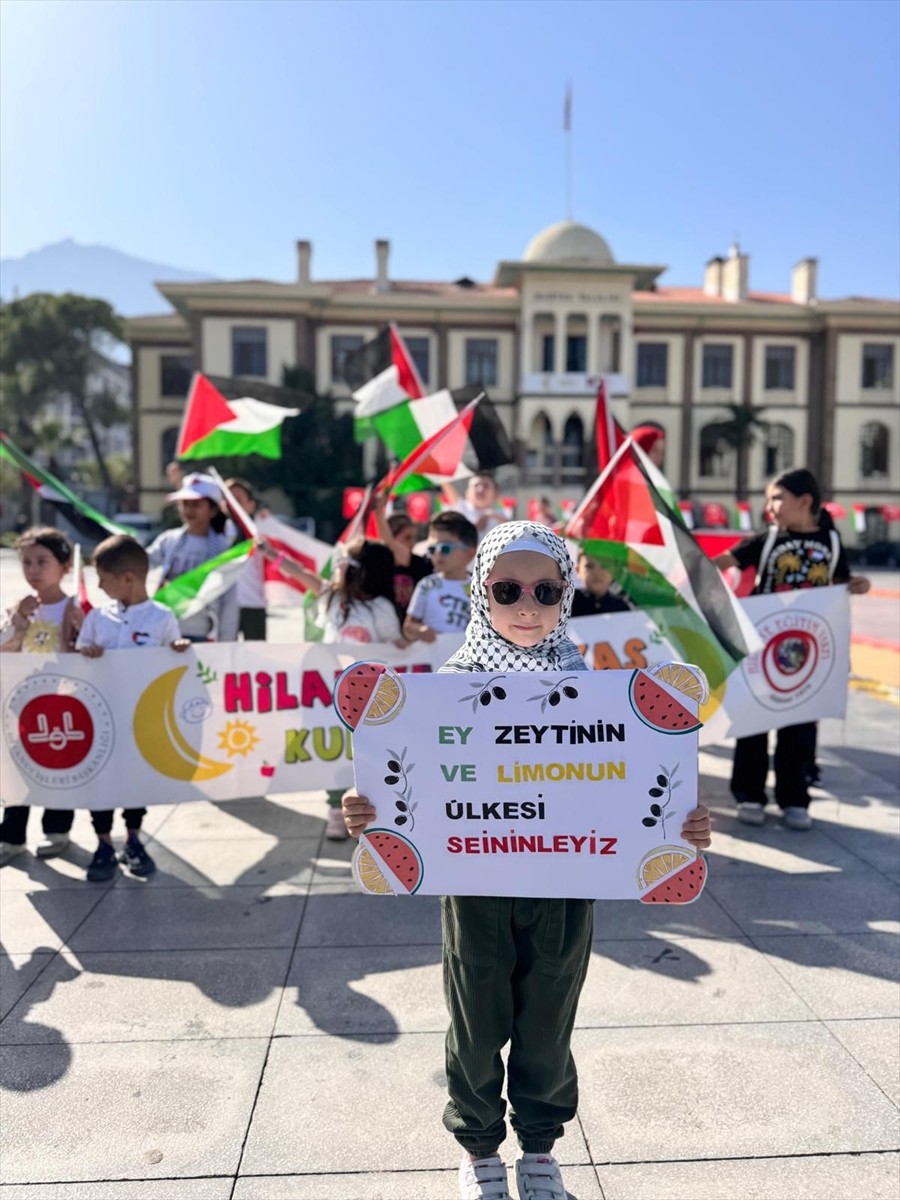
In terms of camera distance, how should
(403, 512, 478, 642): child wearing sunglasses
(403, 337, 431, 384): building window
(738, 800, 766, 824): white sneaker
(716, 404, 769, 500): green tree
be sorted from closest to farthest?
(403, 512, 478, 642): child wearing sunglasses < (738, 800, 766, 824): white sneaker < (403, 337, 431, 384): building window < (716, 404, 769, 500): green tree

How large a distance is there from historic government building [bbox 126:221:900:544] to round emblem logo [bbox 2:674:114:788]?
35.3 m

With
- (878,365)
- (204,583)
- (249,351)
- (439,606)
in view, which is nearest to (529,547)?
(439,606)

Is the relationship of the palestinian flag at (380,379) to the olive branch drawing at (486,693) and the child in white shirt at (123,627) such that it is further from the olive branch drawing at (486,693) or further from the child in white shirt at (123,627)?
the olive branch drawing at (486,693)

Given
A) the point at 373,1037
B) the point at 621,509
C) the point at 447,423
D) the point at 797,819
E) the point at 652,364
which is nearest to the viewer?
the point at 373,1037

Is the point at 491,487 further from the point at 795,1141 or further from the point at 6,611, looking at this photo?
the point at 795,1141

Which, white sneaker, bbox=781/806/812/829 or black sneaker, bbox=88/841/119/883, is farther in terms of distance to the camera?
white sneaker, bbox=781/806/812/829

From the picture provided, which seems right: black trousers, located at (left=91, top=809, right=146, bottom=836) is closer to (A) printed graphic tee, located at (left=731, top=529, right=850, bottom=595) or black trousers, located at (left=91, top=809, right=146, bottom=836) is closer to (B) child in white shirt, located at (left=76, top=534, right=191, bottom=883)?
(B) child in white shirt, located at (left=76, top=534, right=191, bottom=883)

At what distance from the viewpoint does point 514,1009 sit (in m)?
2.19

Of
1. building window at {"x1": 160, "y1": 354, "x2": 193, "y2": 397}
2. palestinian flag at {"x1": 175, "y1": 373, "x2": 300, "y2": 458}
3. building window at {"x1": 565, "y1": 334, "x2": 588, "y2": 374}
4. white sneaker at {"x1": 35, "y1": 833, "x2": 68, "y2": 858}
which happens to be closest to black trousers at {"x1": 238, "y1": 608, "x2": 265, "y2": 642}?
palestinian flag at {"x1": 175, "y1": 373, "x2": 300, "y2": 458}

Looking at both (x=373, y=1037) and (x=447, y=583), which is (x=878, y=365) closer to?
(x=447, y=583)

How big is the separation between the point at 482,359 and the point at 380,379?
110 feet

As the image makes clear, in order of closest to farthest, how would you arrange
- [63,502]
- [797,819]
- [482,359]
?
[797,819]
[63,502]
[482,359]

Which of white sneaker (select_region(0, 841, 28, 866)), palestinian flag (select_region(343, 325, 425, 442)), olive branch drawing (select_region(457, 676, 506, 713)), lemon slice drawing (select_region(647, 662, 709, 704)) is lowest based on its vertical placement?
white sneaker (select_region(0, 841, 28, 866))

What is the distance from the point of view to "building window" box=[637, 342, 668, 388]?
1634 inches
